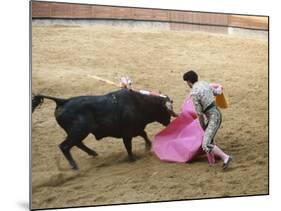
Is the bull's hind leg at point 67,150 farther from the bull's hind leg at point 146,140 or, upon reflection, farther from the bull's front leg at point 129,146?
the bull's hind leg at point 146,140

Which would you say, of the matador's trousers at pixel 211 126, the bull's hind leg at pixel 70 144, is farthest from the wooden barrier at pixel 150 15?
the bull's hind leg at pixel 70 144

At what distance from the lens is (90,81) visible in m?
4.39

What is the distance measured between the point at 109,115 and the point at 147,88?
407 mm

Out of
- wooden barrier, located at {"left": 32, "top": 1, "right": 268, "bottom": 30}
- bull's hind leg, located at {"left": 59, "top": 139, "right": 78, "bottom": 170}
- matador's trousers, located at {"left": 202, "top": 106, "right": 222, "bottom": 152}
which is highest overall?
wooden barrier, located at {"left": 32, "top": 1, "right": 268, "bottom": 30}

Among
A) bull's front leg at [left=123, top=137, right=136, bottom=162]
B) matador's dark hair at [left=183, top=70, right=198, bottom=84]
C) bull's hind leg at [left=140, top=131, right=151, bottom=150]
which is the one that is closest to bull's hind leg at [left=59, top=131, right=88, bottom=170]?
bull's front leg at [left=123, top=137, right=136, bottom=162]

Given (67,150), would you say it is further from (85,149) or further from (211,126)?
(211,126)

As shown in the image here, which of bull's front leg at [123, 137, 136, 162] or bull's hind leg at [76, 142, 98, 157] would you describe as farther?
bull's front leg at [123, 137, 136, 162]

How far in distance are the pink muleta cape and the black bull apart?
0.08m

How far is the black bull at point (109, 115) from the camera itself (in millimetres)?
4289

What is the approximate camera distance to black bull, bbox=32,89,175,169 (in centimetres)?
429

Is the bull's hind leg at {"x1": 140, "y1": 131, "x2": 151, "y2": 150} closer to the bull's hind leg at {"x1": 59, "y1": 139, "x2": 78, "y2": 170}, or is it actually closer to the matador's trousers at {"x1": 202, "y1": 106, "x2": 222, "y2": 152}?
the matador's trousers at {"x1": 202, "y1": 106, "x2": 222, "y2": 152}

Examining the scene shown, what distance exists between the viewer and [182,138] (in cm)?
464

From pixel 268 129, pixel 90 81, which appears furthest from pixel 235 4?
pixel 90 81
